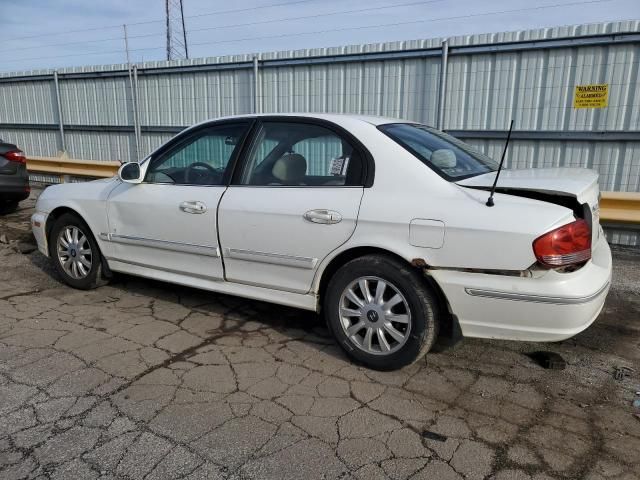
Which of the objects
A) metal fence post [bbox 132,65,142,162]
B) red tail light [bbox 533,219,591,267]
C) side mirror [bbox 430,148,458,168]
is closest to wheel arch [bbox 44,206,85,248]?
side mirror [bbox 430,148,458,168]

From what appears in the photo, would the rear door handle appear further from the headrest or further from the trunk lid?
the trunk lid

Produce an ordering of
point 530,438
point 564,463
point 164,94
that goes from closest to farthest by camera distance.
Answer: point 564,463
point 530,438
point 164,94

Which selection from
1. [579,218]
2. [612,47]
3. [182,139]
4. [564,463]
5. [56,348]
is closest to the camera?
[564,463]

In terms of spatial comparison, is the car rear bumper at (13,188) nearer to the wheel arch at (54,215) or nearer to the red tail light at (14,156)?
the red tail light at (14,156)

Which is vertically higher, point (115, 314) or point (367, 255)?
point (367, 255)

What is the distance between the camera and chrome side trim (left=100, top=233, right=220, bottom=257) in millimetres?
3803

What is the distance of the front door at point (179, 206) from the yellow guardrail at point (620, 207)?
14.8 ft

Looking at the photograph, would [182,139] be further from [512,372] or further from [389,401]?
[512,372]

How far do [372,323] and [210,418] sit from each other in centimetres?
111

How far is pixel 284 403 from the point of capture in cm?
286

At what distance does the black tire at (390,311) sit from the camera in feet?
9.84

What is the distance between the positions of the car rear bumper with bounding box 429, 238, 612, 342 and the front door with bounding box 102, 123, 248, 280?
1.76m

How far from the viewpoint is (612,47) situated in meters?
6.47

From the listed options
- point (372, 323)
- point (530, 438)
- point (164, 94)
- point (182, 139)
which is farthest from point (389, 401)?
point (164, 94)
